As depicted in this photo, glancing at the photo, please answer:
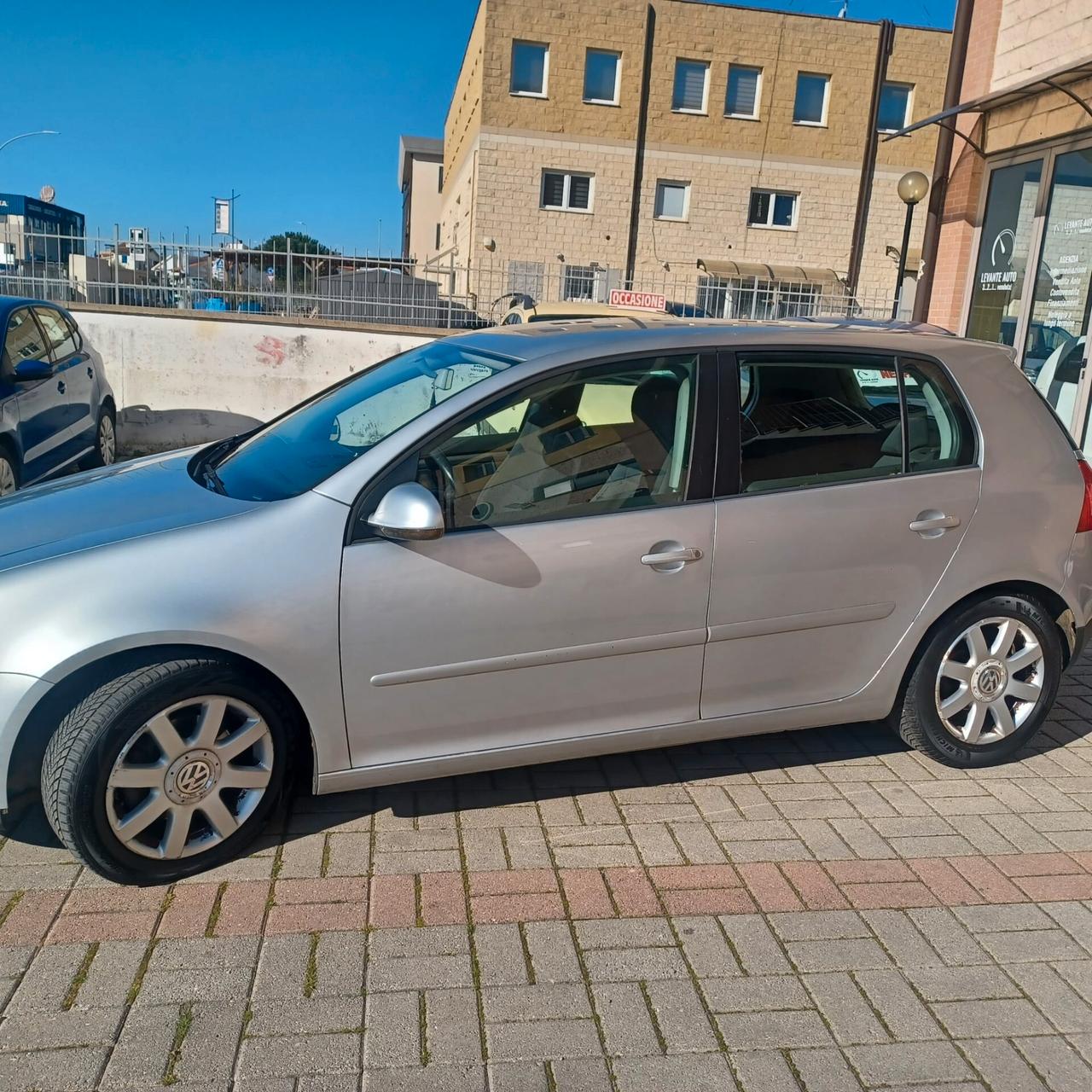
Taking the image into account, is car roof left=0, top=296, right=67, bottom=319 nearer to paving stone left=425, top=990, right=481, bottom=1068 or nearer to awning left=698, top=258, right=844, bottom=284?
paving stone left=425, top=990, right=481, bottom=1068

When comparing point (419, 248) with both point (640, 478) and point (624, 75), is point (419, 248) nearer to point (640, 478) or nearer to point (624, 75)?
point (624, 75)

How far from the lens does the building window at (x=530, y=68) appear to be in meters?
28.9

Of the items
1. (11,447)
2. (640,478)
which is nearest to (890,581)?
(640,478)

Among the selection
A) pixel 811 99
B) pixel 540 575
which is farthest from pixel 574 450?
pixel 811 99

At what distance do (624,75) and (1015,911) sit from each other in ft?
98.6

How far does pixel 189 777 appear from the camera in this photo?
2916 mm

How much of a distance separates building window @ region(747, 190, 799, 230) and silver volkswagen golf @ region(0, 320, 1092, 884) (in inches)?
1123

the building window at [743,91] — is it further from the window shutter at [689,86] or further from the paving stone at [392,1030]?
the paving stone at [392,1030]

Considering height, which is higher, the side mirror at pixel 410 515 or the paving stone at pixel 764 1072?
the side mirror at pixel 410 515

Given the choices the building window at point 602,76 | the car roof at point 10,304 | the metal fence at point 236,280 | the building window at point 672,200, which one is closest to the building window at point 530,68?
the building window at point 602,76

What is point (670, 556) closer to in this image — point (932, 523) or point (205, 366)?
point (932, 523)

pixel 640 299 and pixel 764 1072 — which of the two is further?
pixel 640 299

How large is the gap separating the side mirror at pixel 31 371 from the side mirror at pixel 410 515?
4827mm

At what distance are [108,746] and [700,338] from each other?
2.26 metres
